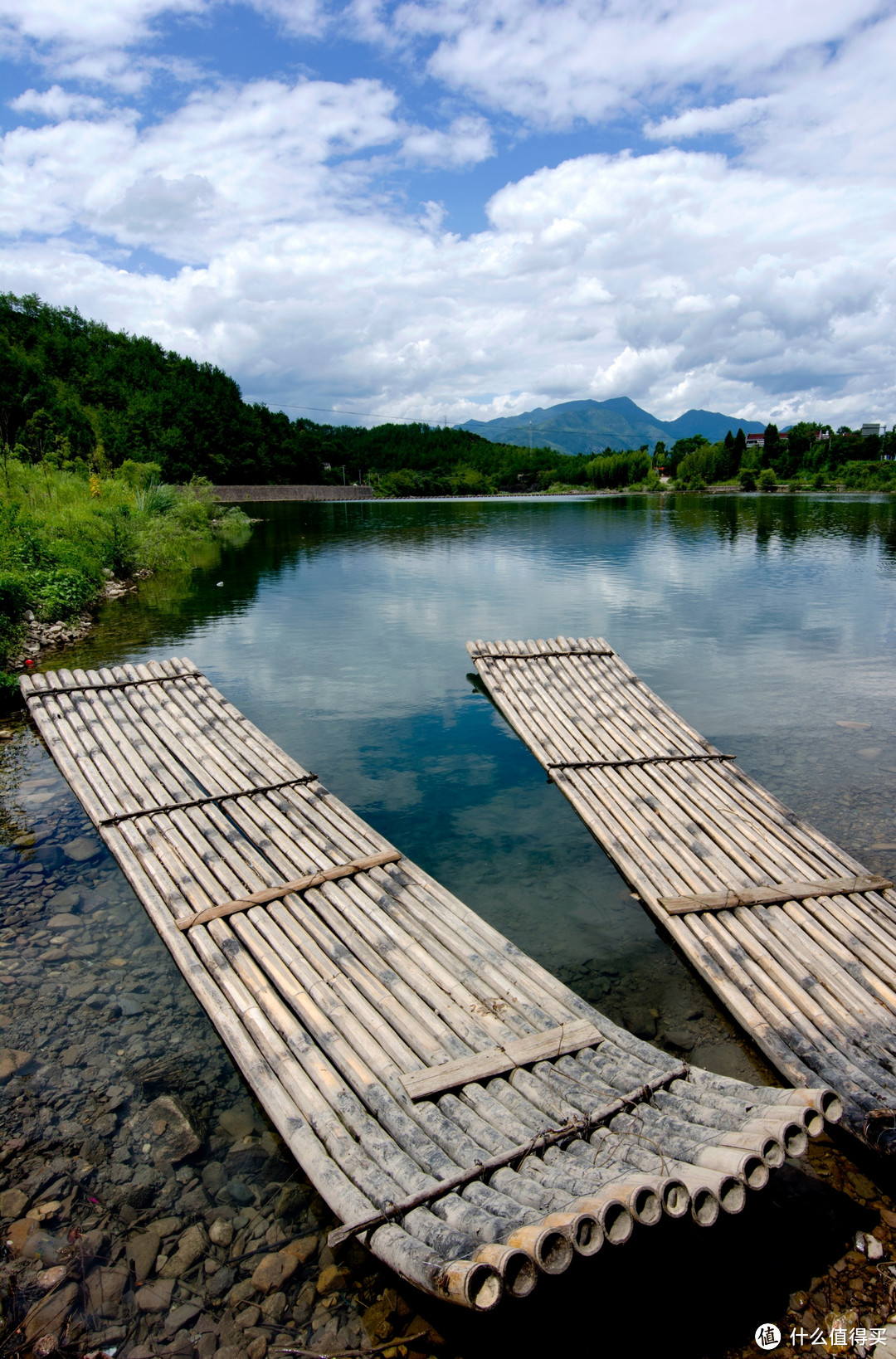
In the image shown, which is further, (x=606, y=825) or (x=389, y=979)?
(x=606, y=825)

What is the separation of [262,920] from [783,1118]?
14.2 ft

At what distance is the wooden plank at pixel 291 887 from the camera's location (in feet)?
21.1

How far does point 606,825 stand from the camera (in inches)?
329

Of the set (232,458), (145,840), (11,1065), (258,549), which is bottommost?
(11,1065)

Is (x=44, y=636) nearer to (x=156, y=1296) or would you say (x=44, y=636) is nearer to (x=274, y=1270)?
(x=156, y=1296)

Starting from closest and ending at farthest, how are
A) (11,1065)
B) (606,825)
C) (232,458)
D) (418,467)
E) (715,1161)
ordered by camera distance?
(715,1161), (11,1065), (606,825), (232,458), (418,467)

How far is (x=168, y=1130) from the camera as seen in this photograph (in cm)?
479

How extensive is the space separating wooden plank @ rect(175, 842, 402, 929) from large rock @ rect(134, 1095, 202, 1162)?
5.24ft

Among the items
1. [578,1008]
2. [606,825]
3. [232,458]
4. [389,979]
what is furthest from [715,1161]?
[232,458]

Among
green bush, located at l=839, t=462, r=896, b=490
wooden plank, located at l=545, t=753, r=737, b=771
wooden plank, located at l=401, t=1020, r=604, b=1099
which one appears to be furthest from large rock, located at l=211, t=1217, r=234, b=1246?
green bush, located at l=839, t=462, r=896, b=490

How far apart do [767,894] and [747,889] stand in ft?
0.69

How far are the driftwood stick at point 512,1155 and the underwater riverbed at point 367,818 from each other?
58cm

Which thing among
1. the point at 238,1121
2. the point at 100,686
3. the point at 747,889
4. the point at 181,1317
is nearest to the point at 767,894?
the point at 747,889

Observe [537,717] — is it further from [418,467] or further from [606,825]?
[418,467]
